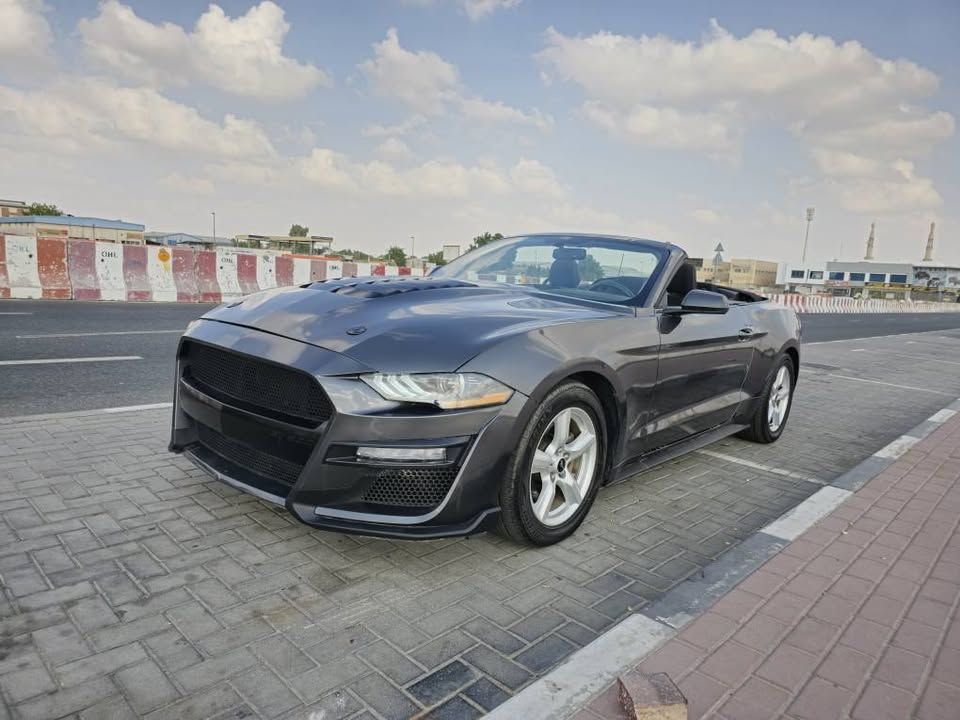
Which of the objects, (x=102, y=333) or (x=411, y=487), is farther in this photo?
(x=102, y=333)

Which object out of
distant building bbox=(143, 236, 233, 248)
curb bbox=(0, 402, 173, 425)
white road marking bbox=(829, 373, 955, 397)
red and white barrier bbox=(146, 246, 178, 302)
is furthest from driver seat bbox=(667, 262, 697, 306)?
distant building bbox=(143, 236, 233, 248)

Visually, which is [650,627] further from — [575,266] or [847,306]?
[847,306]

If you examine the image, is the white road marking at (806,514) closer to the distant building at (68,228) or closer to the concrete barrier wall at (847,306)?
the concrete barrier wall at (847,306)

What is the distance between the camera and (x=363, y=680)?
2100 mm

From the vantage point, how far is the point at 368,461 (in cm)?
253

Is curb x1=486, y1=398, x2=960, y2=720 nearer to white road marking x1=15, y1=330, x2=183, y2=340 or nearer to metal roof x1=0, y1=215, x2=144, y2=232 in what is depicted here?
white road marking x1=15, y1=330, x2=183, y2=340

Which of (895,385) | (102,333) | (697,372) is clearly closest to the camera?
(697,372)

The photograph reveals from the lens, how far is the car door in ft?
12.1

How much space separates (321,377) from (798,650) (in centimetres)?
201

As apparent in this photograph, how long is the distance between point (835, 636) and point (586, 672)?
1022 millimetres

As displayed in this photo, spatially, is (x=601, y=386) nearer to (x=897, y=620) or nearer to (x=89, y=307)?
(x=897, y=620)

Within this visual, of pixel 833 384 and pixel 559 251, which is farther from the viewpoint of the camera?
pixel 833 384

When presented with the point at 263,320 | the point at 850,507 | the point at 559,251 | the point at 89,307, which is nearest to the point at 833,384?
the point at 850,507

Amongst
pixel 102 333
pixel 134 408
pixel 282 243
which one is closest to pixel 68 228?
pixel 282 243
